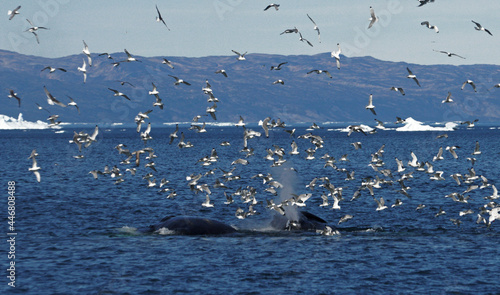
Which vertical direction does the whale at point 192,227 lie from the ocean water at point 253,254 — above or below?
above

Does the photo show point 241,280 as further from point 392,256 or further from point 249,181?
point 249,181

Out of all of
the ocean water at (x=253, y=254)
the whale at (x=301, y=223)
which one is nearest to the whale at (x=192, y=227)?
the ocean water at (x=253, y=254)

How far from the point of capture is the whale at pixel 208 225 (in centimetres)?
3731

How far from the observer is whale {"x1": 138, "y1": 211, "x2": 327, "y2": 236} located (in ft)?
122

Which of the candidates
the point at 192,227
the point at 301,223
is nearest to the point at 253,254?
the point at 192,227

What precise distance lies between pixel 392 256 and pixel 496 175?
62713 mm

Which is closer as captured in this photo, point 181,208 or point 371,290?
point 371,290

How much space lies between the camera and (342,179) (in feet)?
279

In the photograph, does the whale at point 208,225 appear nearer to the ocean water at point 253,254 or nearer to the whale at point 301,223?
the whale at point 301,223

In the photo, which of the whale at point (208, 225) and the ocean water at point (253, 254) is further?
the whale at point (208, 225)

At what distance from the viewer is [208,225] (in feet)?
124

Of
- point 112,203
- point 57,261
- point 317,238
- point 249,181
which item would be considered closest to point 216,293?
point 57,261

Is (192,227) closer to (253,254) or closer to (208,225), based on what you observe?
(208,225)

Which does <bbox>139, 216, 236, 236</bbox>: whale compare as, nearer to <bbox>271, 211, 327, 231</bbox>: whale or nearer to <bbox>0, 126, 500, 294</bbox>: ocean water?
<bbox>0, 126, 500, 294</bbox>: ocean water
